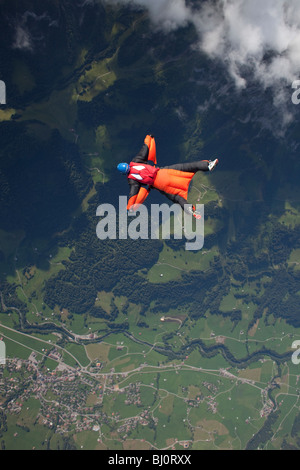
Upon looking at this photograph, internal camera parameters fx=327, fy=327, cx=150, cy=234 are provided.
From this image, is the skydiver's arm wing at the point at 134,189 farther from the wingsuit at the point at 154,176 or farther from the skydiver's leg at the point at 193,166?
the skydiver's leg at the point at 193,166

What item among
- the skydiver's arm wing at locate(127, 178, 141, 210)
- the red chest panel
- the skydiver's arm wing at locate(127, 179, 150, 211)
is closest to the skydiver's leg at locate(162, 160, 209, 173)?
the red chest panel

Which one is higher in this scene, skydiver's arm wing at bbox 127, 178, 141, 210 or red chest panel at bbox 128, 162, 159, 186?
red chest panel at bbox 128, 162, 159, 186

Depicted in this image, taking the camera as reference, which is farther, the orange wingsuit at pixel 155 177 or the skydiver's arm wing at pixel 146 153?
the skydiver's arm wing at pixel 146 153

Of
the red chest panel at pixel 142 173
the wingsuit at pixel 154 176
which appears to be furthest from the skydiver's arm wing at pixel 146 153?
the red chest panel at pixel 142 173

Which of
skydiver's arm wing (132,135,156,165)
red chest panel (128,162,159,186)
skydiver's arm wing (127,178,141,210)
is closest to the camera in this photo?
red chest panel (128,162,159,186)

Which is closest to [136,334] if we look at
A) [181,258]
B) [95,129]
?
[181,258]

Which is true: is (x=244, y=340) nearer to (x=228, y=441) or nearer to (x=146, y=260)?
(x=228, y=441)

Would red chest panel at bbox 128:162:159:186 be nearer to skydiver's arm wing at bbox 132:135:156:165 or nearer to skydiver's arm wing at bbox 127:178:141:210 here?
skydiver's arm wing at bbox 127:178:141:210
